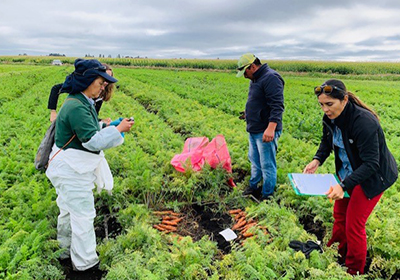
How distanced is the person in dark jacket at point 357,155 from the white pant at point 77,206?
2.76 m

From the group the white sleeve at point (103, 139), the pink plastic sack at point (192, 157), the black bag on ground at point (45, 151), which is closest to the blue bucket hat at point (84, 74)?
the white sleeve at point (103, 139)

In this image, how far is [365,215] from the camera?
3201 mm

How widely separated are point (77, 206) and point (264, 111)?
126 inches

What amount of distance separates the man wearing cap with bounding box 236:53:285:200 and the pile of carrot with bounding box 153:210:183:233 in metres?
1.68

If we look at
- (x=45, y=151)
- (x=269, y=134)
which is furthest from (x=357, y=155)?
(x=45, y=151)

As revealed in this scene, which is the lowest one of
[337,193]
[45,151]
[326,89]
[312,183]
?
[312,183]

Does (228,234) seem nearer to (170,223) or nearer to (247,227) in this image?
(247,227)

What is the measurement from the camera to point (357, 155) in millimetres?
3076

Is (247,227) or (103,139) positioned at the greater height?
(103,139)

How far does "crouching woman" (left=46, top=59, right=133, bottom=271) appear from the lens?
3.21 metres

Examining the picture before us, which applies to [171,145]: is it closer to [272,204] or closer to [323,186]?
[272,204]

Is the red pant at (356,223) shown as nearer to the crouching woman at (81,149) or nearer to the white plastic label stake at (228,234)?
the white plastic label stake at (228,234)

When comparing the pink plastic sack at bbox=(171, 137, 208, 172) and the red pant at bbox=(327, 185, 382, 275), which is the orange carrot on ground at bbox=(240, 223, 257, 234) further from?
the pink plastic sack at bbox=(171, 137, 208, 172)

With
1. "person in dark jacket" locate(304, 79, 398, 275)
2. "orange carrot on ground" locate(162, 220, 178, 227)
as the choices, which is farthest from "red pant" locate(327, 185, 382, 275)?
"orange carrot on ground" locate(162, 220, 178, 227)
